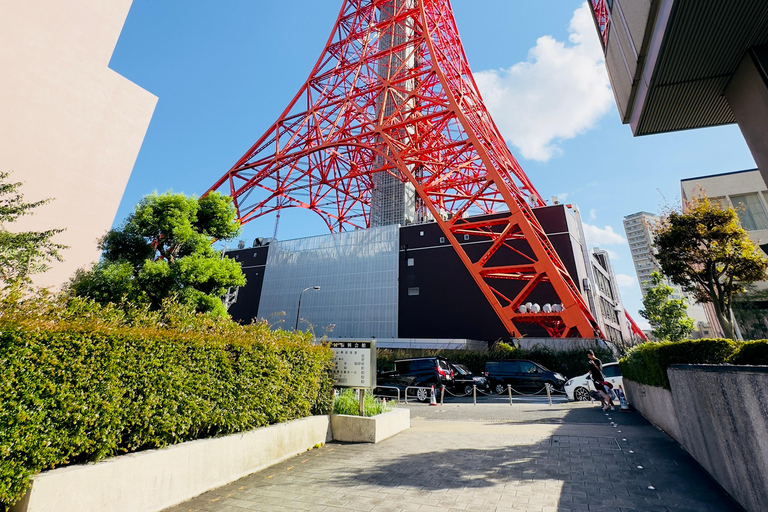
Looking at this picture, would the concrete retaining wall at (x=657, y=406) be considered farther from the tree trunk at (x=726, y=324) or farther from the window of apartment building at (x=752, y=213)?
the window of apartment building at (x=752, y=213)

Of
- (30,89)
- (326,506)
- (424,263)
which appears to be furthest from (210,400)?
(424,263)

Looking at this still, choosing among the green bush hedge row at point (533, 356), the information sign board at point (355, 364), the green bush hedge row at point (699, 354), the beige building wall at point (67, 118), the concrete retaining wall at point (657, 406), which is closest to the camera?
the green bush hedge row at point (699, 354)

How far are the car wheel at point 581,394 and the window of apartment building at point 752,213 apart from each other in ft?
39.0

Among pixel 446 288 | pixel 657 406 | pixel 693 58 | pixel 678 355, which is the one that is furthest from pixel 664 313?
pixel 693 58

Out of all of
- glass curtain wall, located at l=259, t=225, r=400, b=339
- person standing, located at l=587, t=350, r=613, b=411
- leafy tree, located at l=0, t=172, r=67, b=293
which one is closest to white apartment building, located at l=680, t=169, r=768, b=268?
person standing, located at l=587, t=350, r=613, b=411

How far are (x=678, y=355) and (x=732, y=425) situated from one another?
251 cm

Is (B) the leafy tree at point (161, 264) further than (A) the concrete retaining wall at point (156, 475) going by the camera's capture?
Yes

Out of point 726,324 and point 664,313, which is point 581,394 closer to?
point 726,324

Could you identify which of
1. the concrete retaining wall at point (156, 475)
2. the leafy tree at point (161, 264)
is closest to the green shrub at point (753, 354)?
the concrete retaining wall at point (156, 475)

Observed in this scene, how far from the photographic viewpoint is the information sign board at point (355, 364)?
257 inches

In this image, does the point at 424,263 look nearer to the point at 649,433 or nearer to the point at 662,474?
the point at 649,433

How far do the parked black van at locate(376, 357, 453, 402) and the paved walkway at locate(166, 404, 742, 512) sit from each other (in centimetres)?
772

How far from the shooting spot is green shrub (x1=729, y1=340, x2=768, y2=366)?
4068 mm

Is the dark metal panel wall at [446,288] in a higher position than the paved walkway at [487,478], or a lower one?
higher
